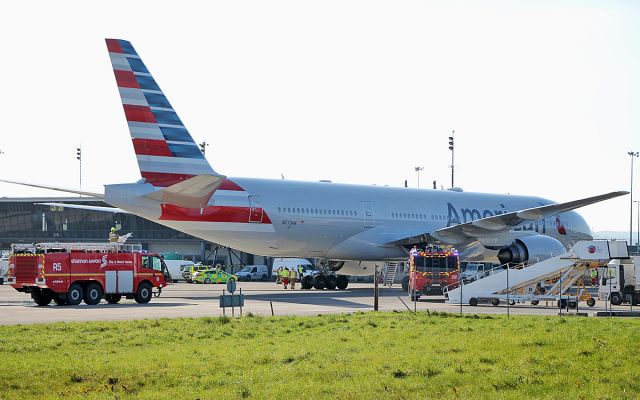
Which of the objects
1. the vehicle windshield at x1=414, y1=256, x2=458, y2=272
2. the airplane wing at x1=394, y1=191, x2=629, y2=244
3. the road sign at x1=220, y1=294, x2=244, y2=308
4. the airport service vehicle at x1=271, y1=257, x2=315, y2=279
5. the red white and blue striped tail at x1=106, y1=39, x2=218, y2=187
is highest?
the red white and blue striped tail at x1=106, y1=39, x2=218, y2=187

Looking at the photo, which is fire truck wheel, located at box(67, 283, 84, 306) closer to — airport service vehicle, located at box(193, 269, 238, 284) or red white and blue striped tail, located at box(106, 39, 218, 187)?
red white and blue striped tail, located at box(106, 39, 218, 187)

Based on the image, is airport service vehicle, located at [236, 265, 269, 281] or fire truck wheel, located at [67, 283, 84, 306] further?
airport service vehicle, located at [236, 265, 269, 281]

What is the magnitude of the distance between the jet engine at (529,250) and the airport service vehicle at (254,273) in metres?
32.2

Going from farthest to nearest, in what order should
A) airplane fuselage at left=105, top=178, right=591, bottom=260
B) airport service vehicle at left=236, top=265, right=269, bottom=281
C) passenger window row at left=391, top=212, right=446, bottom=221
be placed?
airport service vehicle at left=236, top=265, right=269, bottom=281 → passenger window row at left=391, top=212, right=446, bottom=221 → airplane fuselage at left=105, top=178, right=591, bottom=260

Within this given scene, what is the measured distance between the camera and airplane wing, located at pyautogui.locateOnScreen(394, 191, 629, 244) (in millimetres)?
43281

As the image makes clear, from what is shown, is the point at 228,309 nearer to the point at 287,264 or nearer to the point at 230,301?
the point at 230,301

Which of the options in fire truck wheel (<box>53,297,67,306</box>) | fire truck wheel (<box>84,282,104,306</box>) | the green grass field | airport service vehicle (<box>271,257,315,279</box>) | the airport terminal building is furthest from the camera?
the airport terminal building

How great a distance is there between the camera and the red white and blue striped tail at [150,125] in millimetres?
34969

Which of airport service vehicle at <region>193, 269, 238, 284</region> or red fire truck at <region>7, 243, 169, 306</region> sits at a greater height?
red fire truck at <region>7, 243, 169, 306</region>

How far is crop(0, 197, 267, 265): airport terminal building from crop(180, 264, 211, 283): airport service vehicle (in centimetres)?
1763

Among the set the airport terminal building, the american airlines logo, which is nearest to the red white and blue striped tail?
the american airlines logo

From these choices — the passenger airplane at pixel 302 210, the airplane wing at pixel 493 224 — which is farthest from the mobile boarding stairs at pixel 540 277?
the airplane wing at pixel 493 224

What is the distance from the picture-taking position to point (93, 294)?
32.8 metres

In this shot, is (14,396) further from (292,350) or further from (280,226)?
(280,226)
